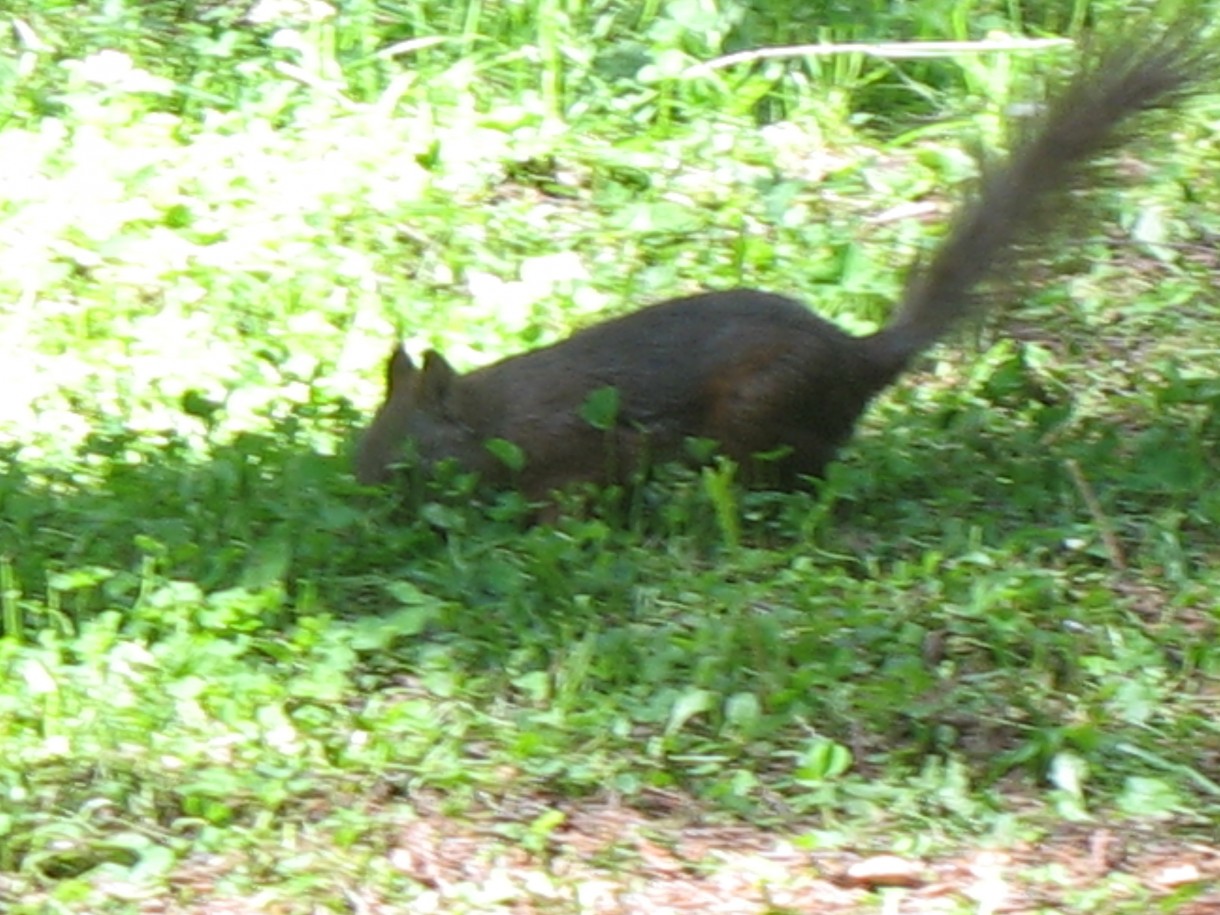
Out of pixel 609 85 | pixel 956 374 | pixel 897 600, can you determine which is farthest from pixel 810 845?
pixel 609 85

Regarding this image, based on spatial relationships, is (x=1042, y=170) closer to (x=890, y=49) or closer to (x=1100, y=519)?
(x=1100, y=519)

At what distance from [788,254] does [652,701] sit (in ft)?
8.60

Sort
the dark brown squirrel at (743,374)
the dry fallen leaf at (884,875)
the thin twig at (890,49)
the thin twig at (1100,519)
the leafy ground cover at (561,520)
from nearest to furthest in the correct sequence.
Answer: the dry fallen leaf at (884,875) → the leafy ground cover at (561,520) → the thin twig at (1100,519) → the dark brown squirrel at (743,374) → the thin twig at (890,49)

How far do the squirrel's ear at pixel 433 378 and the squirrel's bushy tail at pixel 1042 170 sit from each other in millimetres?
998

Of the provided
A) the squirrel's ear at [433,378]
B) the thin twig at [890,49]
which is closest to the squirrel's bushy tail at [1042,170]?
the squirrel's ear at [433,378]

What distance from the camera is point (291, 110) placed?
7.26m

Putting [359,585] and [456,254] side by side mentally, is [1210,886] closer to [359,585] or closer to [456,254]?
[359,585]

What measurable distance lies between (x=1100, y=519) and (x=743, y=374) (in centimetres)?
86

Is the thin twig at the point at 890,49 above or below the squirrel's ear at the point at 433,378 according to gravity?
above

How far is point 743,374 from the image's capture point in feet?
16.9

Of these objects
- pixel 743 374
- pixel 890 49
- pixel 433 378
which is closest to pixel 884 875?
pixel 743 374

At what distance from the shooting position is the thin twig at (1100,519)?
477 centimetres

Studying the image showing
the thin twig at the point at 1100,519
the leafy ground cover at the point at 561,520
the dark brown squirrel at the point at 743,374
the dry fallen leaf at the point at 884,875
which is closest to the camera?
the dry fallen leaf at the point at 884,875

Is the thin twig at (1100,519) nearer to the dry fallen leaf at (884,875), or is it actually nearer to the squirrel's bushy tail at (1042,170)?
the squirrel's bushy tail at (1042,170)
